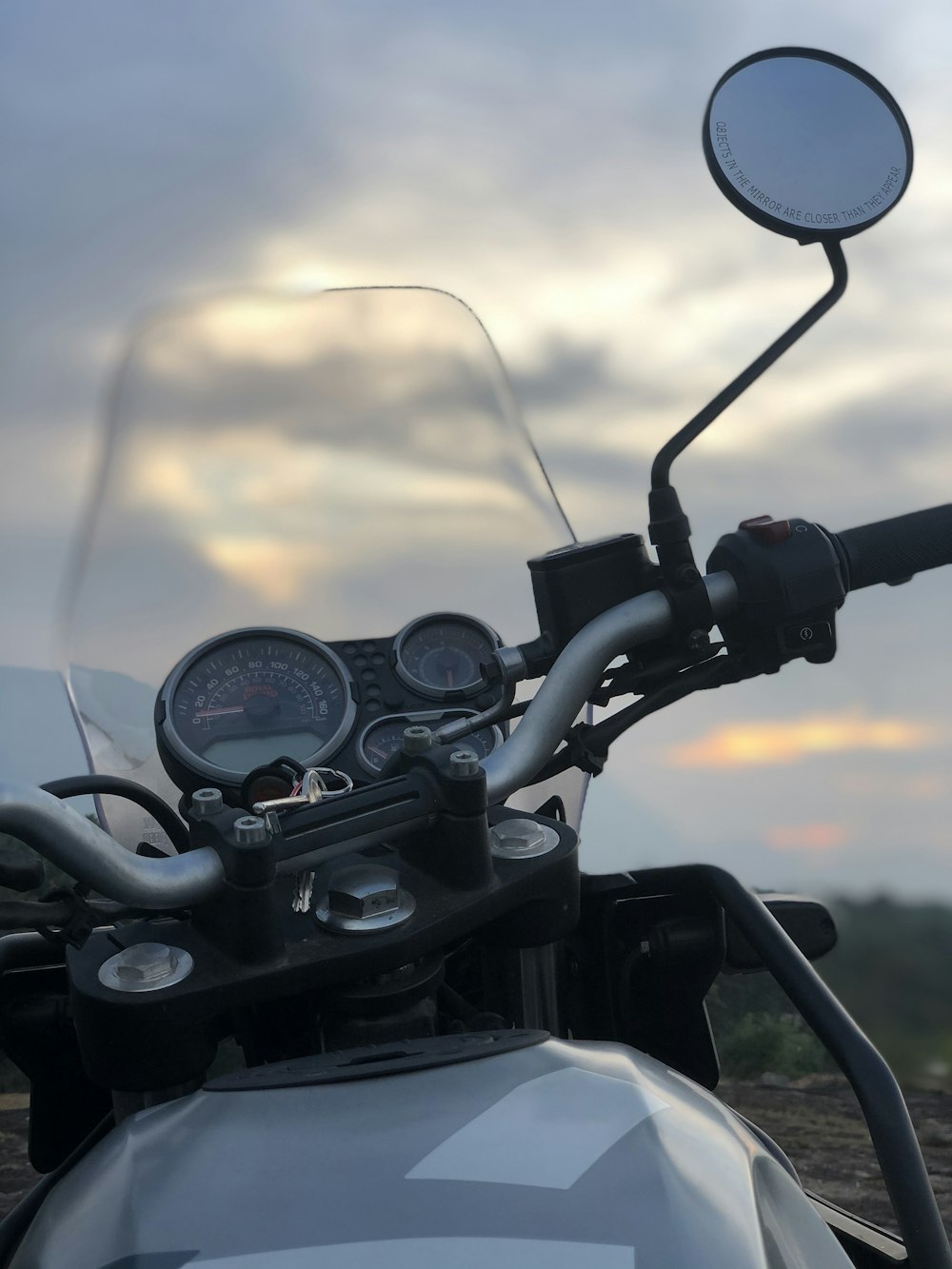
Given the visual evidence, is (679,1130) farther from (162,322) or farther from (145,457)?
(162,322)

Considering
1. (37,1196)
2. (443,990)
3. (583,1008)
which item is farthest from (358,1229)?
(583,1008)

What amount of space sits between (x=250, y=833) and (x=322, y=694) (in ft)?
2.06

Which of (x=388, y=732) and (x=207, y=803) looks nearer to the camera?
(x=207, y=803)

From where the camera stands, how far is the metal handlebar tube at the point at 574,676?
1124 millimetres

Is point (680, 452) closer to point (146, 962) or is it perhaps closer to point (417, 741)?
point (417, 741)

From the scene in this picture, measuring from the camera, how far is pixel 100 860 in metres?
0.88

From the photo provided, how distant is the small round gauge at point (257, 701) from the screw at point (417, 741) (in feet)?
1.24

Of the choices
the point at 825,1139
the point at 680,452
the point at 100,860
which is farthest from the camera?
the point at 825,1139

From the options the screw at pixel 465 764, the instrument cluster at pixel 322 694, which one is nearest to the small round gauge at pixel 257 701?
the instrument cluster at pixel 322 694

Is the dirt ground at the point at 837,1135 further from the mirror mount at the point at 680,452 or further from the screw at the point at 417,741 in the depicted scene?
the screw at the point at 417,741

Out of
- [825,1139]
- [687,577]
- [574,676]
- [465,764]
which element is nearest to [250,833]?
[465,764]

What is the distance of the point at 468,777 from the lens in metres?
1.01

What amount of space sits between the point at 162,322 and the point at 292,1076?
1.19 metres

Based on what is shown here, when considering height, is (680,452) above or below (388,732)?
above
